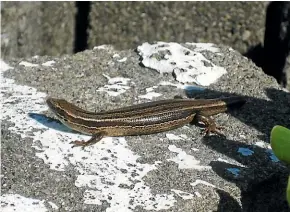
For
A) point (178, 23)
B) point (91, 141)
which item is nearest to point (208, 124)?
point (91, 141)

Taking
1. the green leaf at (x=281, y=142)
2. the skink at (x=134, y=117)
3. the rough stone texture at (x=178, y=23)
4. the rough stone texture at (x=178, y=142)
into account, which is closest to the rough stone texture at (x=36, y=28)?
the rough stone texture at (x=178, y=23)

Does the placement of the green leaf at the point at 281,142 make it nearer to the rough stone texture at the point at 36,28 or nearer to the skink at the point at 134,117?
the skink at the point at 134,117

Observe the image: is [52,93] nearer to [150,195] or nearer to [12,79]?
[12,79]

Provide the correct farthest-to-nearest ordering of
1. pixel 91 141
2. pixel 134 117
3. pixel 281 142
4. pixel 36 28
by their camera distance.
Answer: pixel 36 28
pixel 134 117
pixel 91 141
pixel 281 142

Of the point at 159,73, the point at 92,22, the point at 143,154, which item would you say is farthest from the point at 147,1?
the point at 143,154

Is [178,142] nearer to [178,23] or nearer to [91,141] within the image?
[91,141]

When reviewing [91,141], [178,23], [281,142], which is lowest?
[91,141]

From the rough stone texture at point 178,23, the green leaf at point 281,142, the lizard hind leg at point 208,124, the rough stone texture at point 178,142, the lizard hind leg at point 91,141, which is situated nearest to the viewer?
the green leaf at point 281,142
